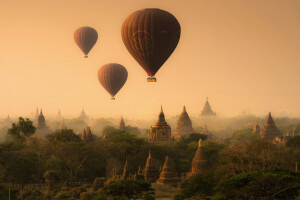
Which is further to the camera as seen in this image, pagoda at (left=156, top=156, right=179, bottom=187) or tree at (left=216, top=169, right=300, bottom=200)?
pagoda at (left=156, top=156, right=179, bottom=187)

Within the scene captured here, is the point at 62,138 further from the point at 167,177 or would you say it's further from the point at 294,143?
the point at 294,143

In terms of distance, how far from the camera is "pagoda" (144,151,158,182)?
76.8 m

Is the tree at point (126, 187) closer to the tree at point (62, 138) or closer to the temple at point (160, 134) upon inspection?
the tree at point (62, 138)

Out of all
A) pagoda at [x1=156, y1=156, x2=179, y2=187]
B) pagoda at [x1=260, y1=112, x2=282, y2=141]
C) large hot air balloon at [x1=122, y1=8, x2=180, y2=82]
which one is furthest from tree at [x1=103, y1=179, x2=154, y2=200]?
pagoda at [x1=260, y1=112, x2=282, y2=141]

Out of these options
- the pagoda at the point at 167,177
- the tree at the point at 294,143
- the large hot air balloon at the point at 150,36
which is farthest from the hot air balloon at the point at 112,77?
the tree at the point at 294,143

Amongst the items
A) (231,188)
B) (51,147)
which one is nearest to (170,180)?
(51,147)

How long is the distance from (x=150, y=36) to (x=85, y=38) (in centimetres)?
5064

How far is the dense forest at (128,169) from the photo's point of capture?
42.5 metres

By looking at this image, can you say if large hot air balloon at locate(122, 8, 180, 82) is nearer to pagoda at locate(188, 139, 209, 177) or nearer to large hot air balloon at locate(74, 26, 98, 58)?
pagoda at locate(188, 139, 209, 177)

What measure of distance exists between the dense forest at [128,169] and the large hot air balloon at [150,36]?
54.1 ft

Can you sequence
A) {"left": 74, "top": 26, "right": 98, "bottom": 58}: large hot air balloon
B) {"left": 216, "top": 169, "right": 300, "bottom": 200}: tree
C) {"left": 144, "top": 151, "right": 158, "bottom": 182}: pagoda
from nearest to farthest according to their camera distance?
1. {"left": 216, "top": 169, "right": 300, "bottom": 200}: tree
2. {"left": 144, "top": 151, "right": 158, "bottom": 182}: pagoda
3. {"left": 74, "top": 26, "right": 98, "bottom": 58}: large hot air balloon

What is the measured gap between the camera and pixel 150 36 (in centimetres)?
7119

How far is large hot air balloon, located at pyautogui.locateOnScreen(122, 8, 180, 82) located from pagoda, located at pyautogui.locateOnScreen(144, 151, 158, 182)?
1364 cm

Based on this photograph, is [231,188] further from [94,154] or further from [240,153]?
[94,154]
